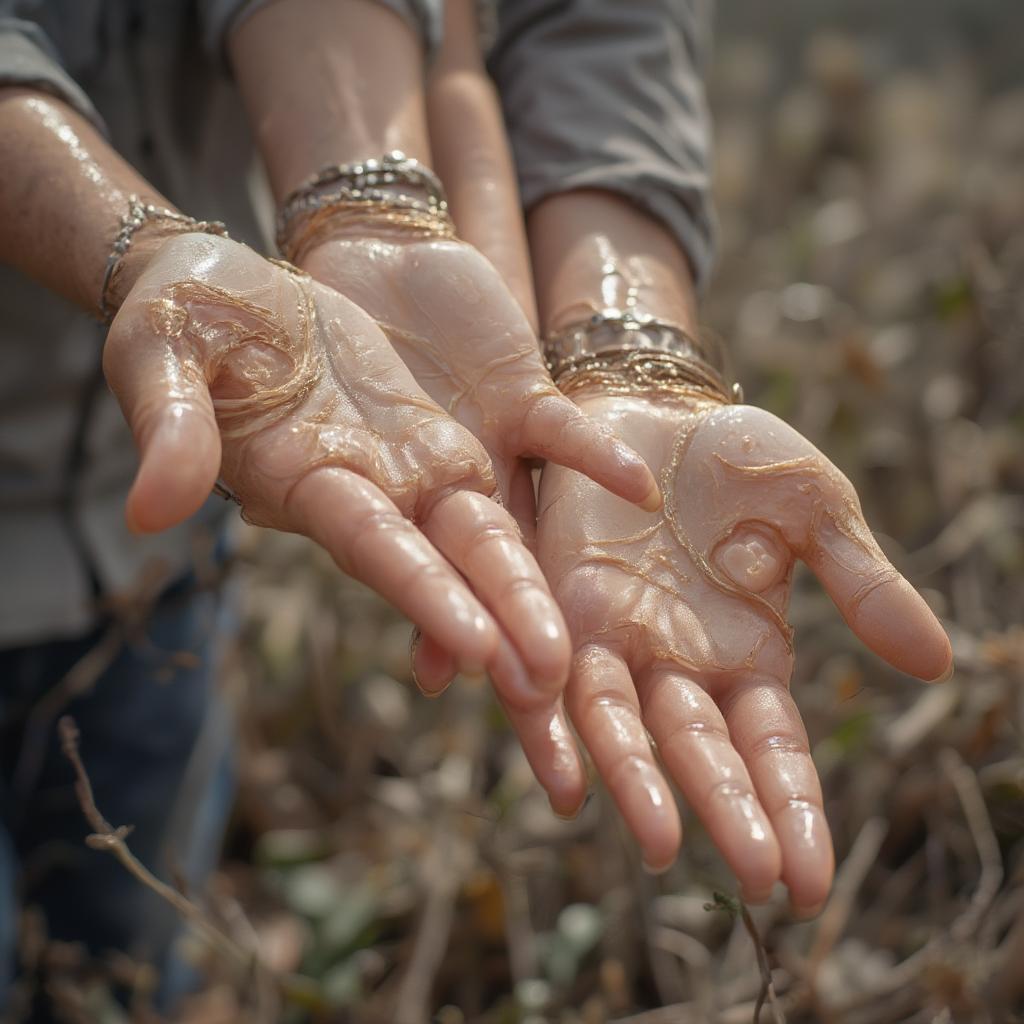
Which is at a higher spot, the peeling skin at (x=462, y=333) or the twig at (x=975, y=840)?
the peeling skin at (x=462, y=333)

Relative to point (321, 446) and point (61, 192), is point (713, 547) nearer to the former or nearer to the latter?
point (321, 446)

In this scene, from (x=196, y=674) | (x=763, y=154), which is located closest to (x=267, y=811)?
(x=196, y=674)

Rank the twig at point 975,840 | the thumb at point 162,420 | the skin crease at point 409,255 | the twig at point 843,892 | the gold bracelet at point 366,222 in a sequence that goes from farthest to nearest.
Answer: the twig at point 843,892 → the twig at point 975,840 → the gold bracelet at point 366,222 → the skin crease at point 409,255 → the thumb at point 162,420

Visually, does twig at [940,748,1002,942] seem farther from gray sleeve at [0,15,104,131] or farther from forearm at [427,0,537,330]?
gray sleeve at [0,15,104,131]

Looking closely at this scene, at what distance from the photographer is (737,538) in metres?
0.93

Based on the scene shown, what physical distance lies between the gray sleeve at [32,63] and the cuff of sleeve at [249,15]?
162 millimetres

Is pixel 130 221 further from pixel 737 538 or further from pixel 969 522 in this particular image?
pixel 969 522

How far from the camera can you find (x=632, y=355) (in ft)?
3.46

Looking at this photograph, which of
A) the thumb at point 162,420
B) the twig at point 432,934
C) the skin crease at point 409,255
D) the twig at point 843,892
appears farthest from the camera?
the twig at point 432,934

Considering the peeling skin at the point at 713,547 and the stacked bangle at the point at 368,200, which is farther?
the stacked bangle at the point at 368,200

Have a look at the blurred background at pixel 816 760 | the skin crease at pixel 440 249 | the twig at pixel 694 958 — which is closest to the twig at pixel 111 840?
the blurred background at pixel 816 760

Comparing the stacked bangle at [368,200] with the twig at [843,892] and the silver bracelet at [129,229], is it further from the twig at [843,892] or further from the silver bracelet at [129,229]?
the twig at [843,892]

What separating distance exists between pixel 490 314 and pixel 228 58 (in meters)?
0.41

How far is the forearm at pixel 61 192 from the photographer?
0.93 meters
